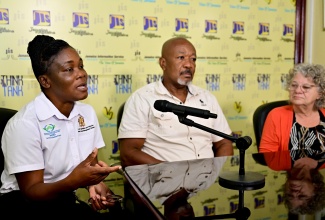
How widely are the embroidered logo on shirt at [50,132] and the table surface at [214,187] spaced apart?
0.32 meters

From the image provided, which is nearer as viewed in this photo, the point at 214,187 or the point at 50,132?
the point at 214,187

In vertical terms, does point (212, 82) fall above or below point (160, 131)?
above

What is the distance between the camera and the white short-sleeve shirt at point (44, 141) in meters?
1.30

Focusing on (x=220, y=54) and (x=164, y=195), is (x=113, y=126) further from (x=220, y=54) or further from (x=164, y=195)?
(x=164, y=195)

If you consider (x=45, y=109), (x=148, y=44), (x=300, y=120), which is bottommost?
(x=300, y=120)

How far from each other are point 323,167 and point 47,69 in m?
1.23

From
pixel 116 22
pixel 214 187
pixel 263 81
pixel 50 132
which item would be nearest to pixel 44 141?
pixel 50 132

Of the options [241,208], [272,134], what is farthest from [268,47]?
[241,208]

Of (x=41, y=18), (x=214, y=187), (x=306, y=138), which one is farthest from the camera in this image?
(x=41, y=18)

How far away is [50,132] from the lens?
54.8 inches

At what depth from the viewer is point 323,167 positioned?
1522mm

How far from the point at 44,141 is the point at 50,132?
44 millimetres

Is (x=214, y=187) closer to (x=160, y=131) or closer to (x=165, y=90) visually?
(x=160, y=131)

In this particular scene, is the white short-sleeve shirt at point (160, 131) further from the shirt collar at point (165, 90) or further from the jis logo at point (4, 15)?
the jis logo at point (4, 15)
